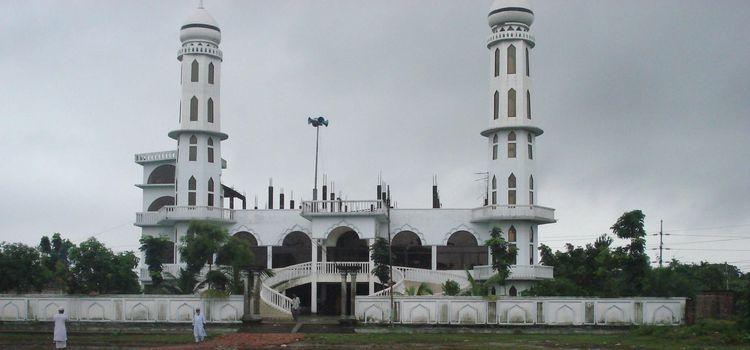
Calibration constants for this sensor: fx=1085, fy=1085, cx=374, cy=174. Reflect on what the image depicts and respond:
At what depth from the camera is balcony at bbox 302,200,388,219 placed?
54781mm

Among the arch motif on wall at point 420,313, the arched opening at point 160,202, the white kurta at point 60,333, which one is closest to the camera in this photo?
the white kurta at point 60,333

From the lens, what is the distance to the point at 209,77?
58.8m

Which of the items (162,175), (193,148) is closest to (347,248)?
(193,148)

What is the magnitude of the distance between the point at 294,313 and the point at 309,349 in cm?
1523

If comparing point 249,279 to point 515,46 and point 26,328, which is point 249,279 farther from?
point 515,46

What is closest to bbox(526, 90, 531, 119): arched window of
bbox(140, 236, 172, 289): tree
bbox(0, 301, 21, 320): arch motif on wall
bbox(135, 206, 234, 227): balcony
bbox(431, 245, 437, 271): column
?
bbox(431, 245, 437, 271): column

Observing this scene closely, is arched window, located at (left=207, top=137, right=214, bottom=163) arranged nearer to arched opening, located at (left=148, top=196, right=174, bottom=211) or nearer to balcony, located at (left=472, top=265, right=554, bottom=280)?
arched opening, located at (left=148, top=196, right=174, bottom=211)

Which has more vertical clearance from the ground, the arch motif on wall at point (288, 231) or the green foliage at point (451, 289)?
the arch motif on wall at point (288, 231)

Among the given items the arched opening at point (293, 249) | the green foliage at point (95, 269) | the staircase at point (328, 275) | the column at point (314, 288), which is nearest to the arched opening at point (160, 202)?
the arched opening at point (293, 249)

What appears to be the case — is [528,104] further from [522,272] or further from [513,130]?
[522,272]

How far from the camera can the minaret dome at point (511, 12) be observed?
56.6 metres

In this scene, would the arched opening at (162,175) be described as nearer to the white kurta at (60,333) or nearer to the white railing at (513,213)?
the white railing at (513,213)

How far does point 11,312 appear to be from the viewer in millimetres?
44656

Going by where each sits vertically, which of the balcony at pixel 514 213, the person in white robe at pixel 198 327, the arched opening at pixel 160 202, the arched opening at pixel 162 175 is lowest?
the person in white robe at pixel 198 327
